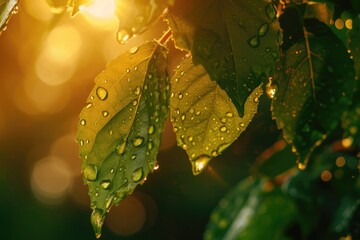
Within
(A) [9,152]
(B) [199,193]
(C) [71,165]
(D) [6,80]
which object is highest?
(D) [6,80]

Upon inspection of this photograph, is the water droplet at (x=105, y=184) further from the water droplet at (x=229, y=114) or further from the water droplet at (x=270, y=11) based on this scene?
the water droplet at (x=270, y=11)

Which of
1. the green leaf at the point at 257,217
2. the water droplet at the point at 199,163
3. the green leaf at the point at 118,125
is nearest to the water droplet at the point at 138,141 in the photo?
the green leaf at the point at 118,125

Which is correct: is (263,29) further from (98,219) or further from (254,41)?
(98,219)

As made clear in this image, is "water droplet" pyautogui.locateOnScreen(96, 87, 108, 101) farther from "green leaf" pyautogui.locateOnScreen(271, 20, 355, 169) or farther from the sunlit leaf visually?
"green leaf" pyautogui.locateOnScreen(271, 20, 355, 169)

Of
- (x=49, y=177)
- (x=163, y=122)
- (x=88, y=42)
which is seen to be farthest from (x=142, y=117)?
(x=49, y=177)

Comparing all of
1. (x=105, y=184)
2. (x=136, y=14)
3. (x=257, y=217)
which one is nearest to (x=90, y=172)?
(x=105, y=184)

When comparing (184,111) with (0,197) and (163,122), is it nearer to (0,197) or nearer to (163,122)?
(163,122)
